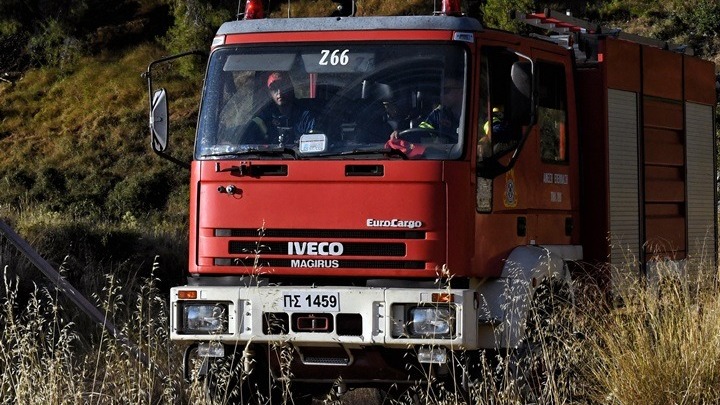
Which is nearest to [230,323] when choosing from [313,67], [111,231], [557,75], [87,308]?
[313,67]

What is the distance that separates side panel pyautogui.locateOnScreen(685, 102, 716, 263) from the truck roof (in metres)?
4.51

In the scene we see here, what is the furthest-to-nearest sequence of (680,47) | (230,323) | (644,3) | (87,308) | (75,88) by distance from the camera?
(75,88), (644,3), (680,47), (87,308), (230,323)

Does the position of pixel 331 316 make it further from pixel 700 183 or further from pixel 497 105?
pixel 700 183

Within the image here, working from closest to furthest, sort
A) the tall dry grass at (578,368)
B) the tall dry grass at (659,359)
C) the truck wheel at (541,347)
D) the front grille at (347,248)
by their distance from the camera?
the tall dry grass at (578,368)
the tall dry grass at (659,359)
the truck wheel at (541,347)
the front grille at (347,248)

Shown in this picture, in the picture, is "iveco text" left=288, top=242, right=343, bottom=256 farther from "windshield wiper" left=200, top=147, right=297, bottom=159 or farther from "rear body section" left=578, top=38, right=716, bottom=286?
"rear body section" left=578, top=38, right=716, bottom=286

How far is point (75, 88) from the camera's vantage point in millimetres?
54656

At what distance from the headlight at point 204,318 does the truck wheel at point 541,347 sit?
1885 mm

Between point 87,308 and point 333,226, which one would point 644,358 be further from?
point 87,308

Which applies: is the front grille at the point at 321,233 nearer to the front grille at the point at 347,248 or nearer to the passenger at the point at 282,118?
the front grille at the point at 347,248

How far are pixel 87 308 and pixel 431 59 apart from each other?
3.84 m

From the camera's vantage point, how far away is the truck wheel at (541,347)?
855cm

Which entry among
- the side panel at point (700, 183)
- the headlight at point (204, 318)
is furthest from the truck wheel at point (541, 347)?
the side panel at point (700, 183)

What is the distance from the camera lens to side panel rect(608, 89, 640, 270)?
11016 mm

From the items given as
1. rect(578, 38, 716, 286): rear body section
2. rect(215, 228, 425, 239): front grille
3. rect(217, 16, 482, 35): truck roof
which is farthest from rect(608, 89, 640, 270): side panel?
rect(215, 228, 425, 239): front grille
